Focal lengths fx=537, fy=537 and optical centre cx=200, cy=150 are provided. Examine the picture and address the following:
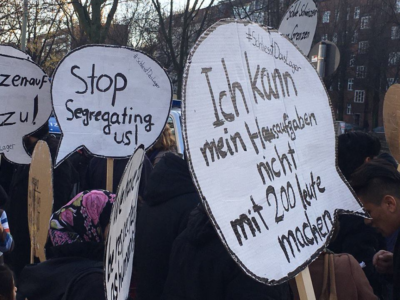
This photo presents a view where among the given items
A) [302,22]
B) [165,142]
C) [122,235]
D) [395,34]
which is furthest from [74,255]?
[395,34]

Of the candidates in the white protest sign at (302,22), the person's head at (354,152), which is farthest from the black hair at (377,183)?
the white protest sign at (302,22)

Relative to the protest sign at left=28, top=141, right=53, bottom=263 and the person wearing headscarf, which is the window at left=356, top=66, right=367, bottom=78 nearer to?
the protest sign at left=28, top=141, right=53, bottom=263

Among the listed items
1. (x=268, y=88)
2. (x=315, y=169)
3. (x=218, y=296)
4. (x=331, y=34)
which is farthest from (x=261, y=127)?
(x=331, y=34)

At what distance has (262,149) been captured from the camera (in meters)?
1.59

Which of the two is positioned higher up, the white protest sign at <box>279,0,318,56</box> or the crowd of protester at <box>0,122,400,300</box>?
the white protest sign at <box>279,0,318,56</box>

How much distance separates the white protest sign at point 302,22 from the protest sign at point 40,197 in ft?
9.90

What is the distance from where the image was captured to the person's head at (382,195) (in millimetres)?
2307

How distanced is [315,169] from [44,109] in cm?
271

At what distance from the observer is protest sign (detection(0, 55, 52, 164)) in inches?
151

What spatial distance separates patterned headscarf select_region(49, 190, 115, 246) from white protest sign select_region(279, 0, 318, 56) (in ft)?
11.2

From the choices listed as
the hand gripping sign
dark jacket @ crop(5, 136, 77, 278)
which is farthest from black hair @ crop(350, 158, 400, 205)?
dark jacket @ crop(5, 136, 77, 278)

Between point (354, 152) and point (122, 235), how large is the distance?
218 cm

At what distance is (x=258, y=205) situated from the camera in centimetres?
150

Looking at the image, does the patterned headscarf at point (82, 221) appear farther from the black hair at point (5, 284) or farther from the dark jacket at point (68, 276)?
the black hair at point (5, 284)
